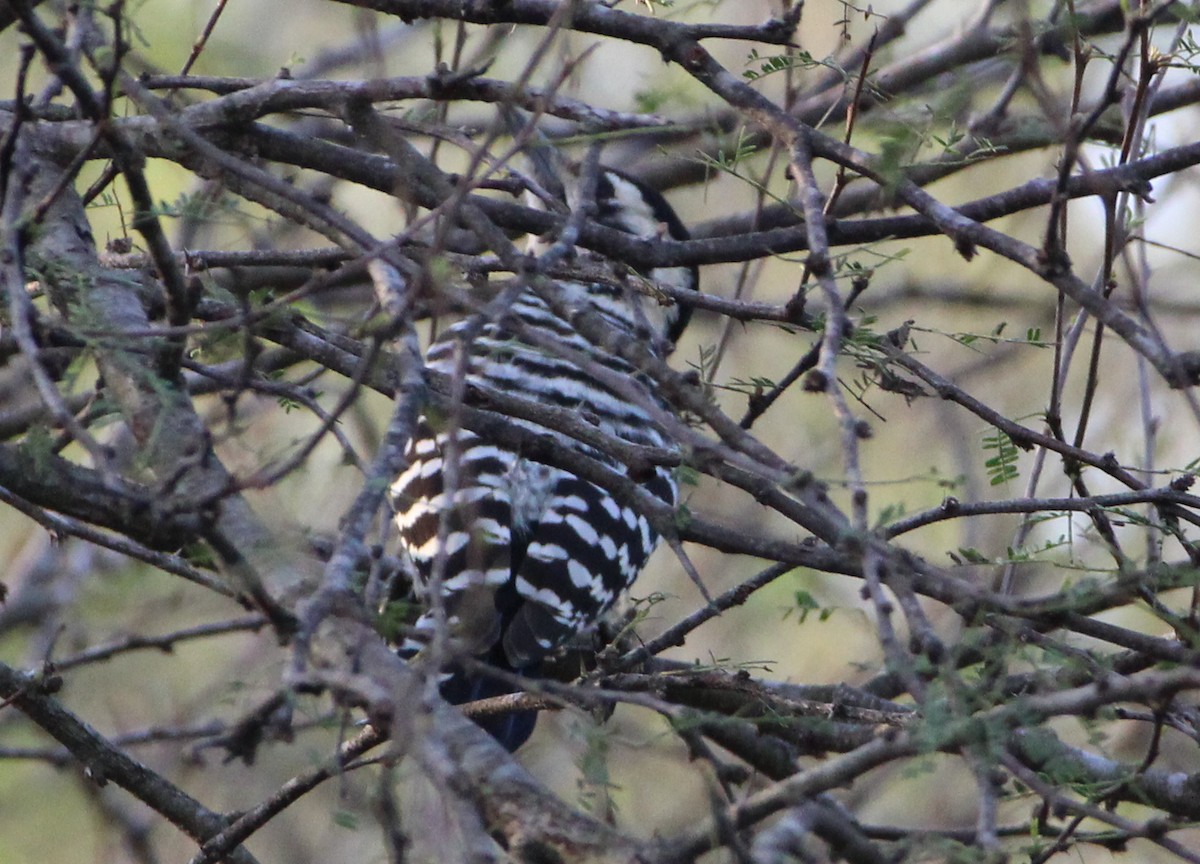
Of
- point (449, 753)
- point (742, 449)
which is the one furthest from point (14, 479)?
point (742, 449)

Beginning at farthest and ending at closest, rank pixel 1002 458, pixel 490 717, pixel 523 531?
pixel 523 531 < pixel 490 717 < pixel 1002 458

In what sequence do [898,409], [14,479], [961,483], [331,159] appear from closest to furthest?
[961,483] < [14,479] < [331,159] < [898,409]

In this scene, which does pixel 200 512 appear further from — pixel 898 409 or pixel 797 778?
pixel 898 409

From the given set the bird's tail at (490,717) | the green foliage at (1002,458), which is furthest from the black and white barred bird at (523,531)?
the green foliage at (1002,458)

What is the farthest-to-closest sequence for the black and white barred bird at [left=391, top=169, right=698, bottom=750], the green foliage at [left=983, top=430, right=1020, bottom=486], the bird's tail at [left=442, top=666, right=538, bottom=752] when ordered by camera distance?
the black and white barred bird at [left=391, top=169, right=698, bottom=750] → the bird's tail at [left=442, top=666, right=538, bottom=752] → the green foliage at [left=983, top=430, right=1020, bottom=486]

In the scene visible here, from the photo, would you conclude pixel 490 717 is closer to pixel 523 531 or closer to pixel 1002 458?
pixel 523 531

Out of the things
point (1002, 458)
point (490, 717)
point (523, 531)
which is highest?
point (523, 531)

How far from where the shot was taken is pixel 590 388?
14.5 ft

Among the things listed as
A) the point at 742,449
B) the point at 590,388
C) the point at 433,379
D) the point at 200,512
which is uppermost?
the point at 590,388

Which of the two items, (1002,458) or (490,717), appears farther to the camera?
(490,717)

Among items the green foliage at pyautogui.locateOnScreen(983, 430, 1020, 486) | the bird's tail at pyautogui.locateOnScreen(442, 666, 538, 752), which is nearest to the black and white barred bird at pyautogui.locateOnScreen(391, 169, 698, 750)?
the bird's tail at pyautogui.locateOnScreen(442, 666, 538, 752)

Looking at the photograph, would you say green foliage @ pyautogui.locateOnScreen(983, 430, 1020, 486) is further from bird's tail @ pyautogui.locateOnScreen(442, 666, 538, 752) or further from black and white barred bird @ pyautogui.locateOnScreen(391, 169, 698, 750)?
bird's tail @ pyautogui.locateOnScreen(442, 666, 538, 752)

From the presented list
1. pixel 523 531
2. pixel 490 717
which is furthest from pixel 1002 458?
pixel 523 531

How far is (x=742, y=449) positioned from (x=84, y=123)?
62.2 inches
